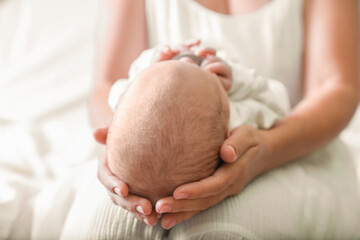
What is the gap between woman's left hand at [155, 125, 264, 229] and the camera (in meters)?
0.43

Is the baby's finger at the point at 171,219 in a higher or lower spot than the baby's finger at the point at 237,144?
lower

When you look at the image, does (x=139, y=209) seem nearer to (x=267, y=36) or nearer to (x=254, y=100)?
(x=254, y=100)

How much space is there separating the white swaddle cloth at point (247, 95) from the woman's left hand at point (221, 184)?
0.21 feet

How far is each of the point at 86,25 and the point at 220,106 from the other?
64 cm

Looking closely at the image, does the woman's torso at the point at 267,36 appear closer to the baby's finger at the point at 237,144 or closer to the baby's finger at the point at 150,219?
the baby's finger at the point at 237,144

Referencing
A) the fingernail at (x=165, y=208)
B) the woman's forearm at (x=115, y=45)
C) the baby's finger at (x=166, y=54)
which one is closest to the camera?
the fingernail at (x=165, y=208)

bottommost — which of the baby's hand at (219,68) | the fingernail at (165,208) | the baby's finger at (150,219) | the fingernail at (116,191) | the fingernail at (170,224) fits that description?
the fingernail at (170,224)

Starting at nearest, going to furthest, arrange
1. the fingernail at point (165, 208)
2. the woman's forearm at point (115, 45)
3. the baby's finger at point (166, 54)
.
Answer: the fingernail at point (165, 208)
the baby's finger at point (166, 54)
the woman's forearm at point (115, 45)

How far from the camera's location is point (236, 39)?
80cm

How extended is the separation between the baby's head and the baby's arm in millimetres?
143

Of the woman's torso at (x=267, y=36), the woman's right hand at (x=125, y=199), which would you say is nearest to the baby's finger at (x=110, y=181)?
the woman's right hand at (x=125, y=199)

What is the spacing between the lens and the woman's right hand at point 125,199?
43 cm

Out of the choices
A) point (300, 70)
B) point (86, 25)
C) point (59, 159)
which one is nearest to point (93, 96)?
point (59, 159)

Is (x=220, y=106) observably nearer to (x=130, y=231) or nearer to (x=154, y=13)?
(x=130, y=231)
